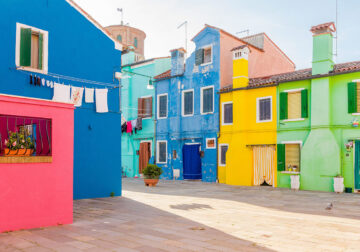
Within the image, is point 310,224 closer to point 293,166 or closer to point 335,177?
point 335,177

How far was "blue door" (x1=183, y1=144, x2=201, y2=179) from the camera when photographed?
909 inches

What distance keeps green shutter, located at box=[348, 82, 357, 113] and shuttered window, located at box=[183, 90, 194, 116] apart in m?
9.77

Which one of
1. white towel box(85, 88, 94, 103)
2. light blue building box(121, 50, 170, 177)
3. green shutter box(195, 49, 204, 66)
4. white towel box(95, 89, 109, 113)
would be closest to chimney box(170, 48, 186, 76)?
green shutter box(195, 49, 204, 66)

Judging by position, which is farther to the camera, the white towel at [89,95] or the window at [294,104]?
the window at [294,104]

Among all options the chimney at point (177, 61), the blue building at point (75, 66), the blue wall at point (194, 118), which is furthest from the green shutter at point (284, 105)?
the blue building at point (75, 66)

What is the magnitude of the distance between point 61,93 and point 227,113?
1129cm

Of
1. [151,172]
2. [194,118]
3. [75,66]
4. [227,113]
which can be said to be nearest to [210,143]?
[194,118]

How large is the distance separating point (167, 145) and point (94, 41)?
1187 cm

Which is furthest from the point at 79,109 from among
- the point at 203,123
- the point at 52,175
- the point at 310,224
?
→ the point at 203,123

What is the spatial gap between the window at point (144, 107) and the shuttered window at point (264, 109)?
881cm

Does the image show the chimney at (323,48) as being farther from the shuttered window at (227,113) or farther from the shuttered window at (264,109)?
the shuttered window at (227,113)

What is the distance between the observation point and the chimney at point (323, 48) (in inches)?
694

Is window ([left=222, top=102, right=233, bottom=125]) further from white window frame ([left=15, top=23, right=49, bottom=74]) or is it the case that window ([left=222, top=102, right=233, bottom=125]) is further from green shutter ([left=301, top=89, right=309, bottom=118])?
white window frame ([left=15, top=23, right=49, bottom=74])

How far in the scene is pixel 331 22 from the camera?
18078 mm
